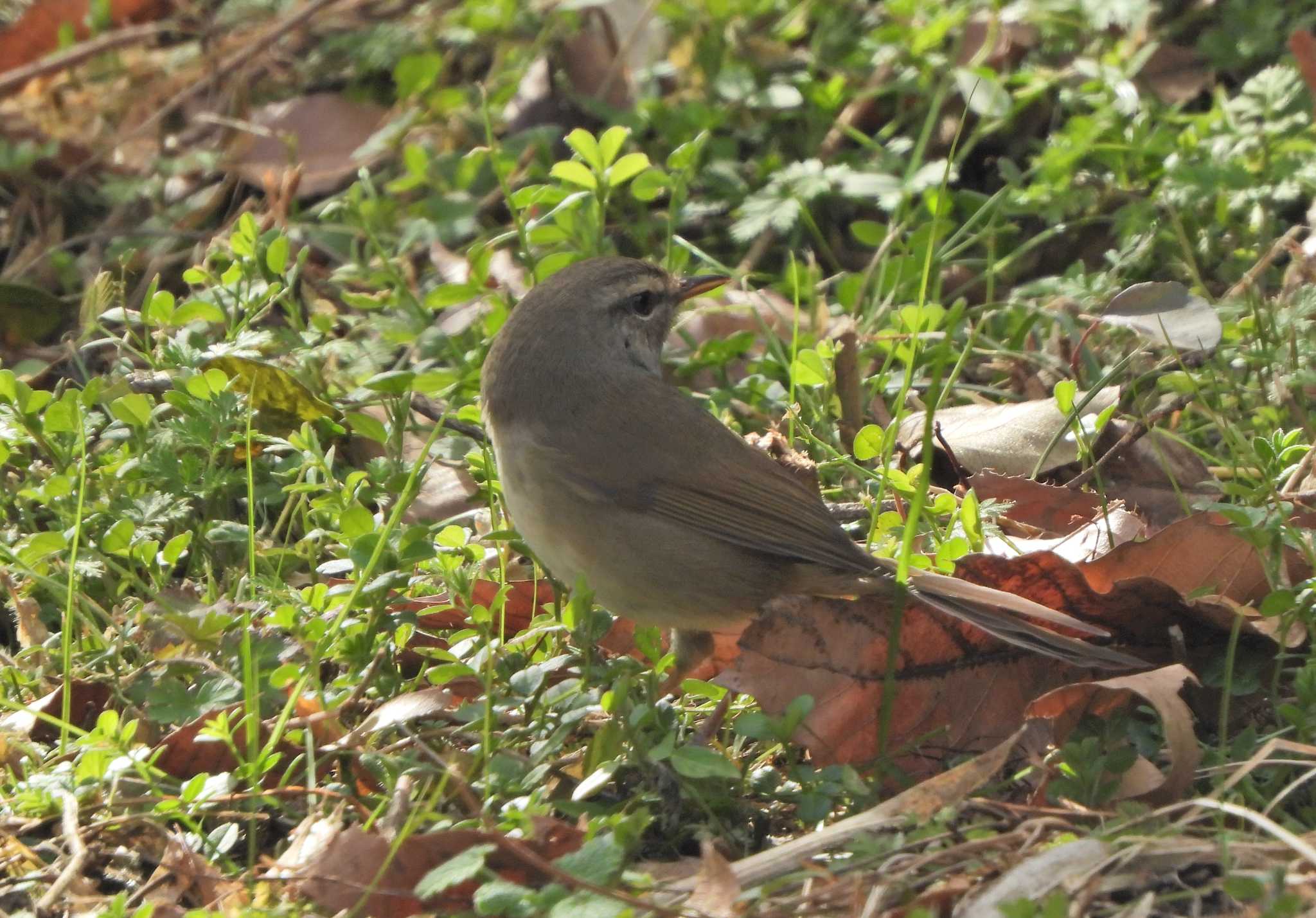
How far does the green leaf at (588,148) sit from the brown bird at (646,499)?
575mm

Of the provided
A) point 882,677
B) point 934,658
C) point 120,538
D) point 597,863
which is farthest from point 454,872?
point 120,538

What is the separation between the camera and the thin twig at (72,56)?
7.32 m

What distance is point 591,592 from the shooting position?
369cm

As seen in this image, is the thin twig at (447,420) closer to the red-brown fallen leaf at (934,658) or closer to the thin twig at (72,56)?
the red-brown fallen leaf at (934,658)

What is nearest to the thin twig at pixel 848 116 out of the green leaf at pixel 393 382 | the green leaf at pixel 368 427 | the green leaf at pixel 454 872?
the green leaf at pixel 393 382

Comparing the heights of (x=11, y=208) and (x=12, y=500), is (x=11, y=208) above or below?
above

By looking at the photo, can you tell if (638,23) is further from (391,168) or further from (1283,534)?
(1283,534)

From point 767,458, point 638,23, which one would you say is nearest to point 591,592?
point 767,458

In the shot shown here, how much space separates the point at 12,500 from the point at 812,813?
278 cm

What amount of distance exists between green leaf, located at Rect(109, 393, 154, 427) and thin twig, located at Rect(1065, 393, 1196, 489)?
106 inches

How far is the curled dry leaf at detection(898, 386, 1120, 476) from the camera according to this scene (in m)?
4.85

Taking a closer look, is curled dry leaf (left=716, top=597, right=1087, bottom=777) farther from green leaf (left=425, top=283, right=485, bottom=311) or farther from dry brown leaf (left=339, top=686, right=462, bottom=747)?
green leaf (left=425, top=283, right=485, bottom=311)

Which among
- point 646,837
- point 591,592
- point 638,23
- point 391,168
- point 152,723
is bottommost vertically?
point 646,837

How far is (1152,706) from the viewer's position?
358cm
